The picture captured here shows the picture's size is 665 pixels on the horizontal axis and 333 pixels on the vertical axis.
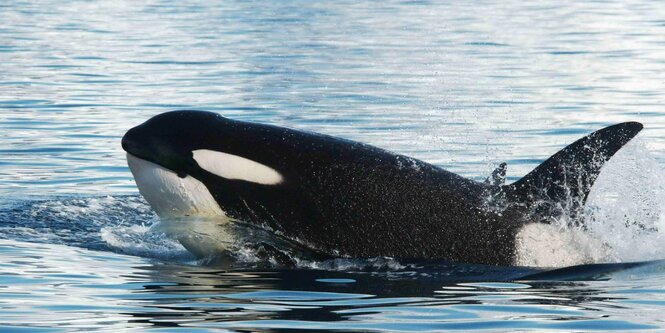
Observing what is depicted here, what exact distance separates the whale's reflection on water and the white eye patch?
0.72 m

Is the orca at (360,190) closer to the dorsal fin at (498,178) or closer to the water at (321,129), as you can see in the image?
the dorsal fin at (498,178)

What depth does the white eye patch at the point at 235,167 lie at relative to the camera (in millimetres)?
10469

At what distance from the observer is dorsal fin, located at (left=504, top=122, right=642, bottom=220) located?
33.4 feet

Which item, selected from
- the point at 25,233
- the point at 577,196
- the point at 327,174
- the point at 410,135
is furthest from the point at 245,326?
the point at 410,135

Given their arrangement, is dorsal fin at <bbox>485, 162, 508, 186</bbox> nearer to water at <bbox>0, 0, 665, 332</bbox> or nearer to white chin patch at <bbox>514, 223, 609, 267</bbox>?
white chin patch at <bbox>514, 223, 609, 267</bbox>

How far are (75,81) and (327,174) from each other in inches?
676

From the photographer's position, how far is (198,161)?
10.6 m

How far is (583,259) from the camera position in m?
10.3

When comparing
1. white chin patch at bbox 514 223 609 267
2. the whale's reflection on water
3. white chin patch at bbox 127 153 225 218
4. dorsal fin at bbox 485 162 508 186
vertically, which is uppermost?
dorsal fin at bbox 485 162 508 186

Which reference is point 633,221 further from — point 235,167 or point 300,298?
point 300,298

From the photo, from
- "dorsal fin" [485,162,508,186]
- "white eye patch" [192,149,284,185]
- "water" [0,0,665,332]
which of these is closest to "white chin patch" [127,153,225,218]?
"white eye patch" [192,149,284,185]

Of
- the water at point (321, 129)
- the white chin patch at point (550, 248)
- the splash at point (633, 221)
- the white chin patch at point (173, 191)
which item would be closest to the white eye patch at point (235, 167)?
the white chin patch at point (173, 191)

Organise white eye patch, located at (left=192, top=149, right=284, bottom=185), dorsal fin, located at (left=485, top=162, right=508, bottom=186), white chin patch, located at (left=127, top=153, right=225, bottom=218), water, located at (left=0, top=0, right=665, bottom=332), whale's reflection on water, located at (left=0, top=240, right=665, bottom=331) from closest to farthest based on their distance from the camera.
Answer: whale's reflection on water, located at (left=0, top=240, right=665, bottom=331) < water, located at (left=0, top=0, right=665, bottom=332) < white eye patch, located at (left=192, top=149, right=284, bottom=185) < dorsal fin, located at (left=485, top=162, right=508, bottom=186) < white chin patch, located at (left=127, top=153, right=225, bottom=218)

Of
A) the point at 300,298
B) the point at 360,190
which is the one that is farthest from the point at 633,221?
the point at 300,298
